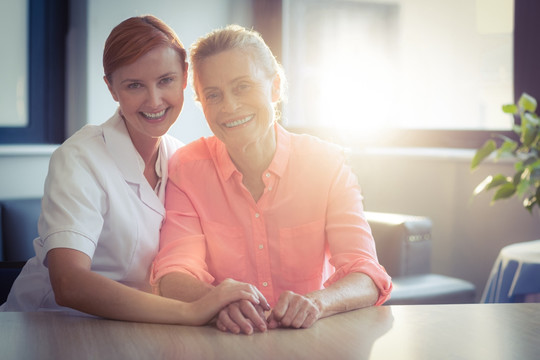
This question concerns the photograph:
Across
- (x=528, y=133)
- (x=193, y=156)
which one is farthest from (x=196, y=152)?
(x=528, y=133)

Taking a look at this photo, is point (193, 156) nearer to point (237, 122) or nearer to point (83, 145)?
point (237, 122)

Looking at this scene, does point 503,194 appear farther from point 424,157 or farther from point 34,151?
point 34,151

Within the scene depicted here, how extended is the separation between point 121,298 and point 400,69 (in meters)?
2.72

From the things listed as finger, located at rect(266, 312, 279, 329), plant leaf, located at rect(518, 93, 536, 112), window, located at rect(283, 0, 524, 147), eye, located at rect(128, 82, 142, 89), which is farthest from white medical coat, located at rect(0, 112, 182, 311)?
window, located at rect(283, 0, 524, 147)

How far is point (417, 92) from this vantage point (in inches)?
140

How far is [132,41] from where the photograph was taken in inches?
62.2

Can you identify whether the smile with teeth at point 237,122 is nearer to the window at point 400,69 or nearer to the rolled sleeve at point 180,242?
the rolled sleeve at point 180,242

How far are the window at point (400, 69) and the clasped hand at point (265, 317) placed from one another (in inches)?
85.1

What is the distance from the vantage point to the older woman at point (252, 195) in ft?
5.28

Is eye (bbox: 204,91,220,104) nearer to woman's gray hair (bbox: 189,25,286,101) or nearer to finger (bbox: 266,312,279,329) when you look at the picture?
woman's gray hair (bbox: 189,25,286,101)

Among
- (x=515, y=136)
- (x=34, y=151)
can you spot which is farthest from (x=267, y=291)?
(x=34, y=151)

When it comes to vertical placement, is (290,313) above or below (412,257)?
above

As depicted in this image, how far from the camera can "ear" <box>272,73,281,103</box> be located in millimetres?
1744

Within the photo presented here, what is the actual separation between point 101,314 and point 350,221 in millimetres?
640
